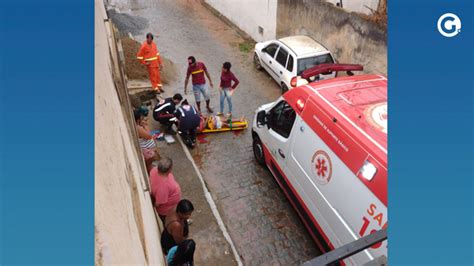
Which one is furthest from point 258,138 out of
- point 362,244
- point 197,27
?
point 197,27

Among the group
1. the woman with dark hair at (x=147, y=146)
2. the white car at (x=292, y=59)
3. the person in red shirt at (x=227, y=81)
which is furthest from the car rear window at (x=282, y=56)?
the woman with dark hair at (x=147, y=146)

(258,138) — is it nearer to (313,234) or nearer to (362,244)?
(313,234)

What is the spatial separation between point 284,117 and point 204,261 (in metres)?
2.62

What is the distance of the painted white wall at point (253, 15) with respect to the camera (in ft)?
46.4

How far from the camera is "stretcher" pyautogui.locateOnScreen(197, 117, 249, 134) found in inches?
351

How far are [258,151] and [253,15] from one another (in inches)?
351

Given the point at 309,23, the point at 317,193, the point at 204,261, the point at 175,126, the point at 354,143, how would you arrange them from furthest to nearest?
1. the point at 309,23
2. the point at 175,126
3. the point at 204,261
4. the point at 317,193
5. the point at 354,143

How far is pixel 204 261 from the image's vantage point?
578cm

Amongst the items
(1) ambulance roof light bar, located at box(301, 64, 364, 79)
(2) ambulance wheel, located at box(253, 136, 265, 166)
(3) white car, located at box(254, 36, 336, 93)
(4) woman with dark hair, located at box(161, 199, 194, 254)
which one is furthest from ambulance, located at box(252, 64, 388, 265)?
(3) white car, located at box(254, 36, 336, 93)

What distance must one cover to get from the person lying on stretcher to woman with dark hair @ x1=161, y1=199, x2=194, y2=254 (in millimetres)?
4215

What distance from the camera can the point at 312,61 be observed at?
10.4 metres

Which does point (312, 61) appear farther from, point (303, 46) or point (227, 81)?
point (227, 81)

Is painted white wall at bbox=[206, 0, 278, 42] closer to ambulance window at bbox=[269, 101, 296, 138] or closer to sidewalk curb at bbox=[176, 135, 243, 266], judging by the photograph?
sidewalk curb at bbox=[176, 135, 243, 266]

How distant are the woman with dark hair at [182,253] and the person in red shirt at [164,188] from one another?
0.93 meters
